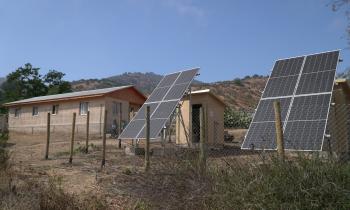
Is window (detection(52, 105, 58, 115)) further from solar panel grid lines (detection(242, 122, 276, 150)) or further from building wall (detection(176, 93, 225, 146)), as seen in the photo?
solar panel grid lines (detection(242, 122, 276, 150))

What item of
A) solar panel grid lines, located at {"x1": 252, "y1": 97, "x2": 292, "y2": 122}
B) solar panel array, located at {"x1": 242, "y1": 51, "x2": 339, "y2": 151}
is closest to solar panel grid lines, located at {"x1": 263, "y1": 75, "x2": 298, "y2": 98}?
solar panel array, located at {"x1": 242, "y1": 51, "x2": 339, "y2": 151}

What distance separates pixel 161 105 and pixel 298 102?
6727 mm

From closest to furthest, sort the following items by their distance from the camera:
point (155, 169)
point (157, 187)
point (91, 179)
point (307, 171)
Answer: point (307, 171)
point (157, 187)
point (155, 169)
point (91, 179)

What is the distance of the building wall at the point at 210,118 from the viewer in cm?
2127

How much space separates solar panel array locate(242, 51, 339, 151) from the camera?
10.4 m

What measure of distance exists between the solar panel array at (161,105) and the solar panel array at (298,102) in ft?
12.9

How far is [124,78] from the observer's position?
16000 cm

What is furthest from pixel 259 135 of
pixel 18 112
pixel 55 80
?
pixel 55 80

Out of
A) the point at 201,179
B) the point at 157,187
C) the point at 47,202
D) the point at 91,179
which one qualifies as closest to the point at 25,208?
the point at 47,202

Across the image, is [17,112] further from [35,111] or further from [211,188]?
[211,188]

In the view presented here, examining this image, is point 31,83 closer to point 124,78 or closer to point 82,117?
point 82,117

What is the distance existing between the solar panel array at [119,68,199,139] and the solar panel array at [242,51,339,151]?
392cm

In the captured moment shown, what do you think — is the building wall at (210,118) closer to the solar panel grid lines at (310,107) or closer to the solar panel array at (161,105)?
the solar panel array at (161,105)

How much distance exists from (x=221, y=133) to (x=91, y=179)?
12.7 m
